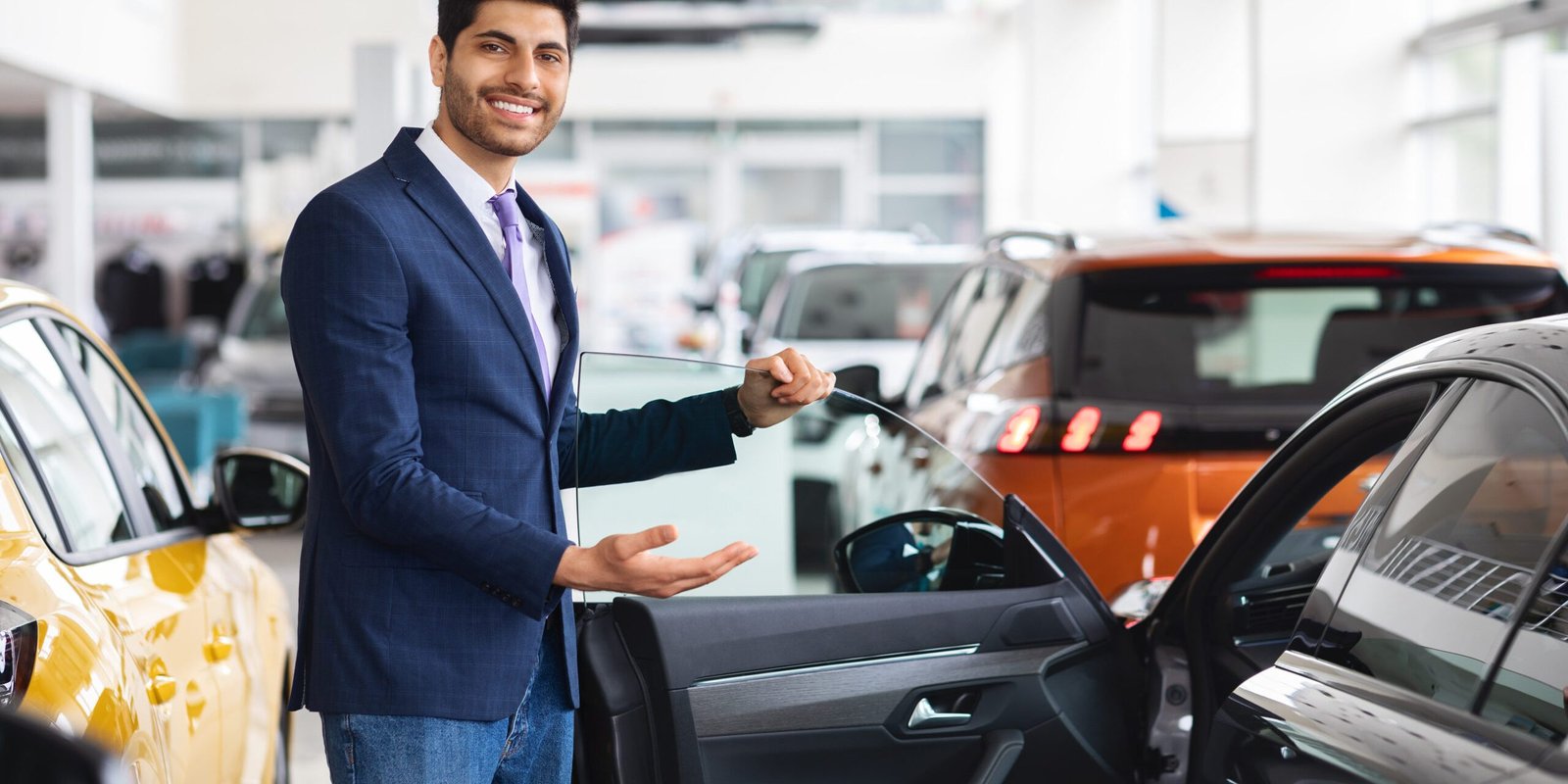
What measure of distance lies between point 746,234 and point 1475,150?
37.9ft

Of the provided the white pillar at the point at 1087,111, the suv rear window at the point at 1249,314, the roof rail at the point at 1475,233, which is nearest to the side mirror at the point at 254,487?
the suv rear window at the point at 1249,314

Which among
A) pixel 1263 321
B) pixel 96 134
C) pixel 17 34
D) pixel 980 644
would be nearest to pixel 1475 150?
pixel 1263 321

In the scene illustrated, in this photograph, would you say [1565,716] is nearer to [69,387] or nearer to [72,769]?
[72,769]

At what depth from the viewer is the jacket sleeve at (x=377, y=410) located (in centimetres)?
189

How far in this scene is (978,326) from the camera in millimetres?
5020

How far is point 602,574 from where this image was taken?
1869 mm

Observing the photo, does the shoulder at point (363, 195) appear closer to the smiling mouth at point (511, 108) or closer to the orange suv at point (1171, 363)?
the smiling mouth at point (511, 108)

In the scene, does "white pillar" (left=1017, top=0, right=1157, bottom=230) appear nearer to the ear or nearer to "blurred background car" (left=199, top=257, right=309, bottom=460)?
"blurred background car" (left=199, top=257, right=309, bottom=460)

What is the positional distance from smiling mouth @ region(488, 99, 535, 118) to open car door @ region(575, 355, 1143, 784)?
0.33 m

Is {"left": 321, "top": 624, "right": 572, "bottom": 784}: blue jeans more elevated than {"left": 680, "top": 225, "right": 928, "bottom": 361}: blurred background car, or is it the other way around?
{"left": 680, "top": 225, "right": 928, "bottom": 361}: blurred background car

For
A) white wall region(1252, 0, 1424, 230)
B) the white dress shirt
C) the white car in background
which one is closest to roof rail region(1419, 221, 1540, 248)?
the white dress shirt

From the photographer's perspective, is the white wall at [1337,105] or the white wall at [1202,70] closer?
the white wall at [1337,105]

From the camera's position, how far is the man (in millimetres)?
1894

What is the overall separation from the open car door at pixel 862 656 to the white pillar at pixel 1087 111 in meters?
16.5
